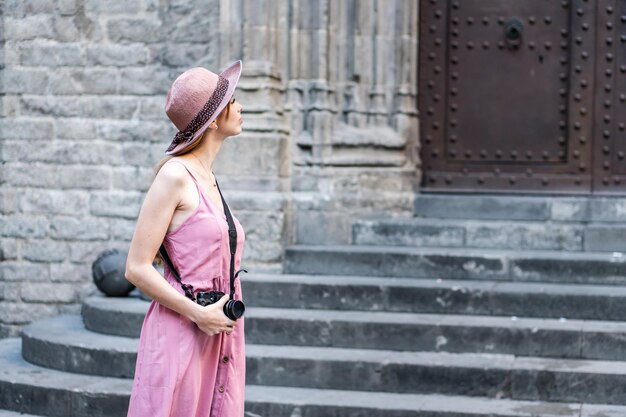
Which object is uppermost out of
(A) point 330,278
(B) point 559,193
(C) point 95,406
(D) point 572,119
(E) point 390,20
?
(E) point 390,20

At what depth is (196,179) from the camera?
3.93m

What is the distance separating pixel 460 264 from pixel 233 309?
423 centimetres

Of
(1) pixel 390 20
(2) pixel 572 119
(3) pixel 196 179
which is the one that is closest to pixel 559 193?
(2) pixel 572 119

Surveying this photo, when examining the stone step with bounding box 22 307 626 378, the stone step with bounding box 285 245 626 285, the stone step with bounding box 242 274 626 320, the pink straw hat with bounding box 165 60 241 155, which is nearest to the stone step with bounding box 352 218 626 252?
the stone step with bounding box 285 245 626 285

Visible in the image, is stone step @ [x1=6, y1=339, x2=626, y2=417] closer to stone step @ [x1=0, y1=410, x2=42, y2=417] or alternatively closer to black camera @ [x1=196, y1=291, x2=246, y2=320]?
stone step @ [x1=0, y1=410, x2=42, y2=417]

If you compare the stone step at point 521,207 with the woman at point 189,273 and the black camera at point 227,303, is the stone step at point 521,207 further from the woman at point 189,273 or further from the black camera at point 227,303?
the black camera at point 227,303

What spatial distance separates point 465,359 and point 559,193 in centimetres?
229

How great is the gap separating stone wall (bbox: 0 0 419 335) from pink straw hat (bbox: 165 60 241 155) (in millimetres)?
4195

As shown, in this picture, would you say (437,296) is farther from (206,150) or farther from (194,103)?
(194,103)

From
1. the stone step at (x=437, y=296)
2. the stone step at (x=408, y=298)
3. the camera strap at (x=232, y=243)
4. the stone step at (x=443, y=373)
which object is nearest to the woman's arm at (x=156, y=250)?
the camera strap at (x=232, y=243)

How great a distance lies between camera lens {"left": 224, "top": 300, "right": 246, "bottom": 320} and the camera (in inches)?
152

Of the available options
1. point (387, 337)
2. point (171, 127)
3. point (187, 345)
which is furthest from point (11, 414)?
point (187, 345)

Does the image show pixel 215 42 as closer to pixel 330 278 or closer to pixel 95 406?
pixel 330 278

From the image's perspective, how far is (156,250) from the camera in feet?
12.6
